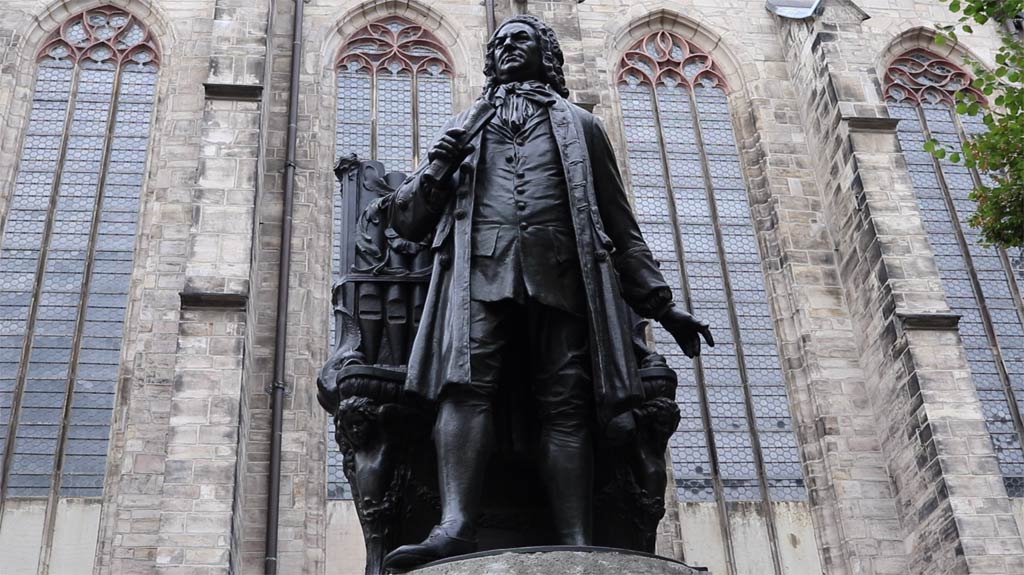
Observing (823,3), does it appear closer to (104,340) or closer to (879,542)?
(879,542)

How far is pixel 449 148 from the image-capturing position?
14.8 feet

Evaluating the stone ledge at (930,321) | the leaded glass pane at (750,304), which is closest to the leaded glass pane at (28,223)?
the leaded glass pane at (750,304)

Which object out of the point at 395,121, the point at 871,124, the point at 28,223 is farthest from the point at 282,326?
the point at 871,124

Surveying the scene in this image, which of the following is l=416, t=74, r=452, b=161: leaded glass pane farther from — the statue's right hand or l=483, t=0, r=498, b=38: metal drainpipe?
the statue's right hand

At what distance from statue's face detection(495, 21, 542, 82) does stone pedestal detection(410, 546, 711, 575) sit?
2004 mm

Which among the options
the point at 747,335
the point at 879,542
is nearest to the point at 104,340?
the point at 747,335

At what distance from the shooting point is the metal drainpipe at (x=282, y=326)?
488 inches

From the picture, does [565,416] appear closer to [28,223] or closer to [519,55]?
[519,55]

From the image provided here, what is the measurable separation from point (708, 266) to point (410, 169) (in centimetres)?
394

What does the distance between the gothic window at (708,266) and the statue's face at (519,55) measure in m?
9.50

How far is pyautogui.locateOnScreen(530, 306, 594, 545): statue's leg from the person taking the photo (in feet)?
13.6

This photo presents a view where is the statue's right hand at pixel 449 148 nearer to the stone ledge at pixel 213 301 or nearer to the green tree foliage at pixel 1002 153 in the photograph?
the green tree foliage at pixel 1002 153

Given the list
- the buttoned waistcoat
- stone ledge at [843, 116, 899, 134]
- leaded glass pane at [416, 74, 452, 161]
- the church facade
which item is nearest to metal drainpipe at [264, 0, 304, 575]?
the church facade

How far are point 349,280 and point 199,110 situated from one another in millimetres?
11237
